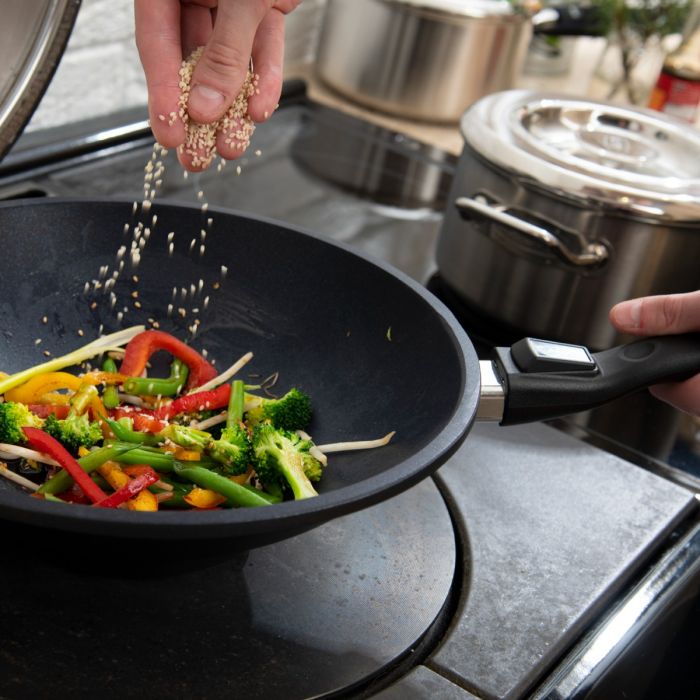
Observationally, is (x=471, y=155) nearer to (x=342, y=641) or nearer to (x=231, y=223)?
(x=231, y=223)

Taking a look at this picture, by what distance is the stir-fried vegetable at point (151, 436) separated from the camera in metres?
0.78

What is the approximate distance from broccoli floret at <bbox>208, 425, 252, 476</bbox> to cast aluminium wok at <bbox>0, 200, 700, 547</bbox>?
0.26ft

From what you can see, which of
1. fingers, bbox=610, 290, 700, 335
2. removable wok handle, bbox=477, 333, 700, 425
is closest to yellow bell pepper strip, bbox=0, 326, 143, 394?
removable wok handle, bbox=477, 333, 700, 425

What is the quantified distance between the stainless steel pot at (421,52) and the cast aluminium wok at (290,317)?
0.96 metres

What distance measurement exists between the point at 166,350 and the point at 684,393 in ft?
1.66

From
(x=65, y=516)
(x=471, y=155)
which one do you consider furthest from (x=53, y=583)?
(x=471, y=155)

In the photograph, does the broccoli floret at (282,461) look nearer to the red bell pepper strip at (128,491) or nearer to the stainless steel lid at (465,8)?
the red bell pepper strip at (128,491)

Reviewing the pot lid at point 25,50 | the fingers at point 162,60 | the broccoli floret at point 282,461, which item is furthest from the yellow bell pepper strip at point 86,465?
the pot lid at point 25,50

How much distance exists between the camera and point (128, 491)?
760 mm

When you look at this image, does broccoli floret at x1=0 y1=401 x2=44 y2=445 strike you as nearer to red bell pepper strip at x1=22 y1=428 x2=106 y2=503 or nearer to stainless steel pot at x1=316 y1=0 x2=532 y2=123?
red bell pepper strip at x1=22 y1=428 x2=106 y2=503

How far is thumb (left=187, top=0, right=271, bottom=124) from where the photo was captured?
820mm

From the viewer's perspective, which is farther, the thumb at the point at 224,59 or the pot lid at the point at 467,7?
the pot lid at the point at 467,7

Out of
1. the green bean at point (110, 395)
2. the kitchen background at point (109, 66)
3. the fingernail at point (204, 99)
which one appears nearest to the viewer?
the fingernail at point (204, 99)

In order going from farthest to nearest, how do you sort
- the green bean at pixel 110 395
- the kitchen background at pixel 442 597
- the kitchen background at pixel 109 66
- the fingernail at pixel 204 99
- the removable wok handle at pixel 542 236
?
the kitchen background at pixel 109 66 < the removable wok handle at pixel 542 236 < the green bean at pixel 110 395 < the fingernail at pixel 204 99 < the kitchen background at pixel 442 597
